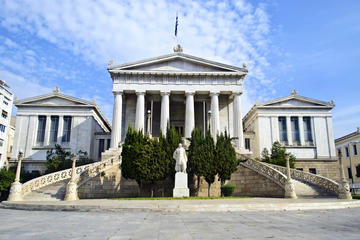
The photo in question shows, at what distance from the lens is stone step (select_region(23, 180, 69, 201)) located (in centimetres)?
2161

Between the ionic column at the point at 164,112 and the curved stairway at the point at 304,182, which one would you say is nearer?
the curved stairway at the point at 304,182

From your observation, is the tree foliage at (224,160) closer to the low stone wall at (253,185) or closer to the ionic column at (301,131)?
the low stone wall at (253,185)

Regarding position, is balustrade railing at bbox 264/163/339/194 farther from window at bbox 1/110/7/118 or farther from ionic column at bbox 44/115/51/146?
window at bbox 1/110/7/118

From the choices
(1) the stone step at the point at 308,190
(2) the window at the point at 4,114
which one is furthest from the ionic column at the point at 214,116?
(2) the window at the point at 4,114

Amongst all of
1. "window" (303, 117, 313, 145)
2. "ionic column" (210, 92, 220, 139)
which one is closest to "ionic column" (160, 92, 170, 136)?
"ionic column" (210, 92, 220, 139)

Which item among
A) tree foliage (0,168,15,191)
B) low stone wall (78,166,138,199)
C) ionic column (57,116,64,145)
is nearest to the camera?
low stone wall (78,166,138,199)

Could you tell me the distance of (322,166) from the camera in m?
42.2

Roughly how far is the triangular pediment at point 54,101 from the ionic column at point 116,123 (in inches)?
268

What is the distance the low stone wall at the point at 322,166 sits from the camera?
41.7 m

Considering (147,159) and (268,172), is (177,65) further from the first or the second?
(268,172)

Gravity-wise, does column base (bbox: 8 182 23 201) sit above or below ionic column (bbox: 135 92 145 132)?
below

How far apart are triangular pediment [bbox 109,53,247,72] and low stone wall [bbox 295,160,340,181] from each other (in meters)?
16.3

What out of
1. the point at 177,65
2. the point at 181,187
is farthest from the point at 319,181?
the point at 177,65

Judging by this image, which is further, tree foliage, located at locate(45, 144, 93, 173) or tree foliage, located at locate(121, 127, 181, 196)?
tree foliage, located at locate(45, 144, 93, 173)
